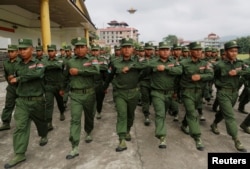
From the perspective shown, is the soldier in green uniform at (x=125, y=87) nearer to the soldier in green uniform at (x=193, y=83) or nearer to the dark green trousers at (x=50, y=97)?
the soldier in green uniform at (x=193, y=83)

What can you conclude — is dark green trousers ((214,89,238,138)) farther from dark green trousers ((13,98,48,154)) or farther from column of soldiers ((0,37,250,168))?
dark green trousers ((13,98,48,154))

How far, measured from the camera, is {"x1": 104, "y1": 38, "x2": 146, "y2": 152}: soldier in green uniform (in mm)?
4496

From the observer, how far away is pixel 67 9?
671 inches

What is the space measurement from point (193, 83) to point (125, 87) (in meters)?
1.45

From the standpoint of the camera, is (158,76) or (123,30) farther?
(123,30)

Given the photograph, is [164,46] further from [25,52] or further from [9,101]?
[9,101]

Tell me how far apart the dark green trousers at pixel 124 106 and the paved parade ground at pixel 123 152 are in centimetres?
42

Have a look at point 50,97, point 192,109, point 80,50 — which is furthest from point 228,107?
point 50,97

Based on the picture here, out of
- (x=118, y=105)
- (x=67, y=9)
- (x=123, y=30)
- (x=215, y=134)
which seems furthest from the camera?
(x=123, y=30)

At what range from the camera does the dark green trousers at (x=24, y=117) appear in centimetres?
401

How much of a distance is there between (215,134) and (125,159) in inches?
101

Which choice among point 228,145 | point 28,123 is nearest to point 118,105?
point 28,123

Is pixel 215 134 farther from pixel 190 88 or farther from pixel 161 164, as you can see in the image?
pixel 161 164

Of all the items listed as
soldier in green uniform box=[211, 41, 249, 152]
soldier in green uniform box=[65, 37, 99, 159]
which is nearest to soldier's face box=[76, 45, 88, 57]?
soldier in green uniform box=[65, 37, 99, 159]
